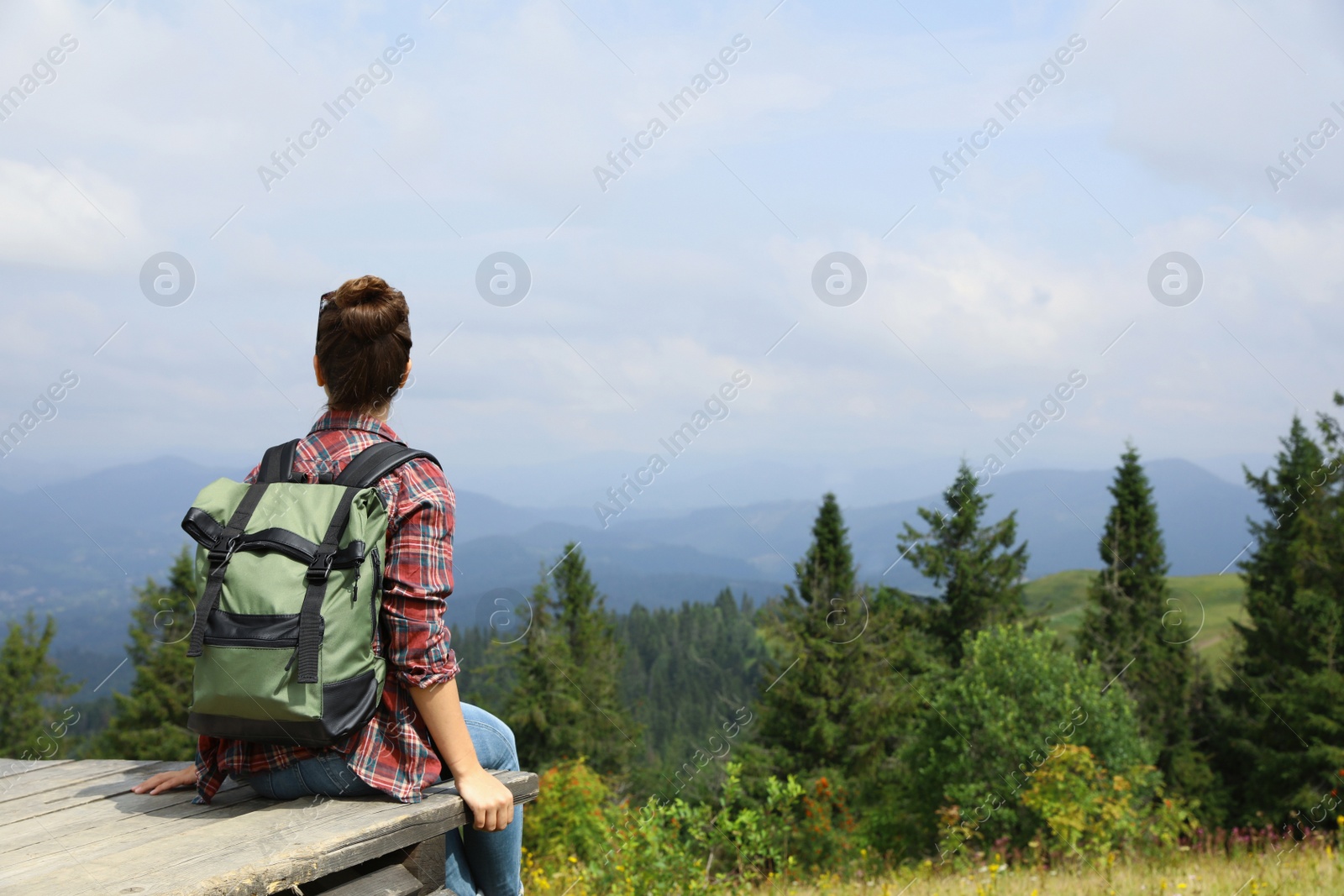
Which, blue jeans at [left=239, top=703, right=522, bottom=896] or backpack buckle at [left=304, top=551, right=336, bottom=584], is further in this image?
blue jeans at [left=239, top=703, right=522, bottom=896]

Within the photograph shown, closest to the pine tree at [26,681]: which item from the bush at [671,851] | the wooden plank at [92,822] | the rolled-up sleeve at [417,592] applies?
the bush at [671,851]

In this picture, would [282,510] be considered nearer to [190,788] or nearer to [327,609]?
[327,609]

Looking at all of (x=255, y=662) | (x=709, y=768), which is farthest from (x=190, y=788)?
(x=709, y=768)

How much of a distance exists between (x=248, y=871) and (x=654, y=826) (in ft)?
15.6

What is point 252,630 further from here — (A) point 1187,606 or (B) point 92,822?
(A) point 1187,606

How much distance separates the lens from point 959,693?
80.2 feet

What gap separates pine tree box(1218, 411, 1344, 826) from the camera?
1372 inches

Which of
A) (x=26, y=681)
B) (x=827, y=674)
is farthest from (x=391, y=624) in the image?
(x=26, y=681)

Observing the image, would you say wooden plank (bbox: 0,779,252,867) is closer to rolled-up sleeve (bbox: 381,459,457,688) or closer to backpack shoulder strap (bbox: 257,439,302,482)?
rolled-up sleeve (bbox: 381,459,457,688)

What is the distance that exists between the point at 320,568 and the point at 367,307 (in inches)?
30.8

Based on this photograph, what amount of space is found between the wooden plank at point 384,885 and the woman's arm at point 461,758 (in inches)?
9.7

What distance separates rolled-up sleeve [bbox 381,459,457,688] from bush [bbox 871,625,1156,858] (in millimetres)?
19123

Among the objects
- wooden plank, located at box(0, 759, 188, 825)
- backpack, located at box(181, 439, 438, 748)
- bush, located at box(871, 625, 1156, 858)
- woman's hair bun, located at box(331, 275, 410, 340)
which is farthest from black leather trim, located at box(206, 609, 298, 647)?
bush, located at box(871, 625, 1156, 858)

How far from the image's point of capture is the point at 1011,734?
22469 mm
